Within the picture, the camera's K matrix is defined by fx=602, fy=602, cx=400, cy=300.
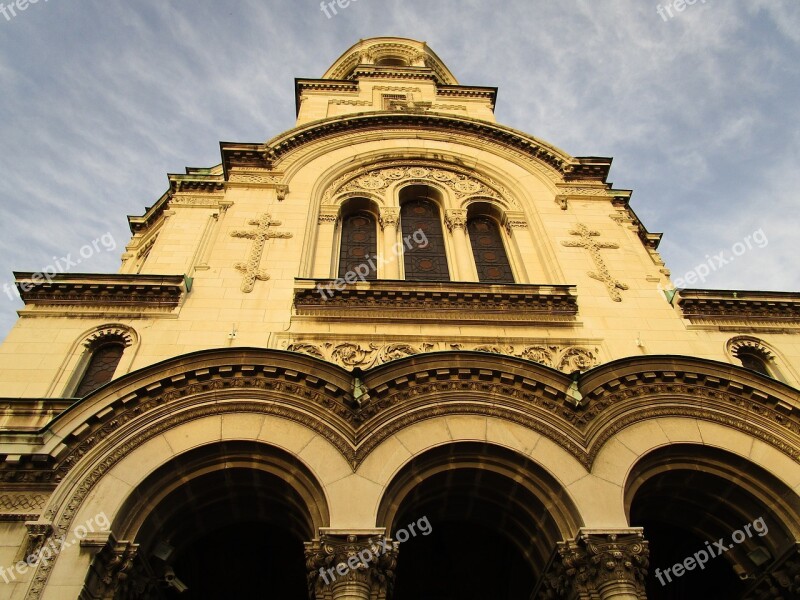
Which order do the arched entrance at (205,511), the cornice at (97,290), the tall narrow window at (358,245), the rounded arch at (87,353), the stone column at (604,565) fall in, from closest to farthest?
the stone column at (604,565), the arched entrance at (205,511), the rounded arch at (87,353), the cornice at (97,290), the tall narrow window at (358,245)

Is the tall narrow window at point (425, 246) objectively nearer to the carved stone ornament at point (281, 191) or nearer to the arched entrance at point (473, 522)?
the carved stone ornament at point (281, 191)

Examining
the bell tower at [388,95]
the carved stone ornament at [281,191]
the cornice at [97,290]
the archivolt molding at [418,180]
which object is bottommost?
the cornice at [97,290]

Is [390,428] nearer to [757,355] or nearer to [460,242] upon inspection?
[460,242]

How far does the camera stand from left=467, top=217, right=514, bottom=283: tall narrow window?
665 inches

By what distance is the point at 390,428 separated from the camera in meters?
10.9

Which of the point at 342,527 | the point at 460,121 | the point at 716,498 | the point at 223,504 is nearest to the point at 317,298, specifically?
the point at 223,504

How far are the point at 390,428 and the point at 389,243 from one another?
7435 millimetres

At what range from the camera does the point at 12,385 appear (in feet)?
39.1

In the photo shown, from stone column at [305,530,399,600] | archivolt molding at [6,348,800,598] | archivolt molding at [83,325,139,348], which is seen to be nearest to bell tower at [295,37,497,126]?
archivolt molding at [83,325,139,348]

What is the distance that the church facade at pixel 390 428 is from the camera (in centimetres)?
981

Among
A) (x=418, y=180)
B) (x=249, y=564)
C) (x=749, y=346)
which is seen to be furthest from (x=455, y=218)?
(x=249, y=564)

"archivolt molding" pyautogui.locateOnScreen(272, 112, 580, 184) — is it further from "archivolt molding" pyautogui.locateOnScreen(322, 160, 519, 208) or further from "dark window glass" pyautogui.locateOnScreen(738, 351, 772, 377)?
"dark window glass" pyautogui.locateOnScreen(738, 351, 772, 377)

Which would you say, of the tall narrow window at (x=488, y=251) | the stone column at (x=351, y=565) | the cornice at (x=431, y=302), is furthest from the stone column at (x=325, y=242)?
the stone column at (x=351, y=565)

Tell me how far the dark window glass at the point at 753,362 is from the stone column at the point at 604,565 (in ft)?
21.1
